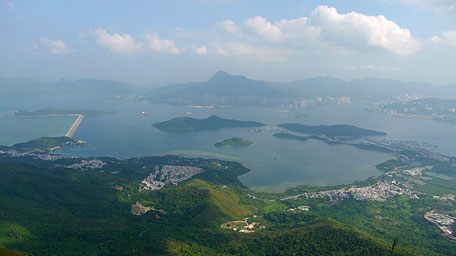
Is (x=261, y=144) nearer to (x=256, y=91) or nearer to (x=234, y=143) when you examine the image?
(x=234, y=143)

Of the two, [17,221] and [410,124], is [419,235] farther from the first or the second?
[410,124]

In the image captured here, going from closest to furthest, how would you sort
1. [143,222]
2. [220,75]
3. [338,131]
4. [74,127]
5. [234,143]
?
[143,222] < [234,143] < [338,131] < [74,127] < [220,75]

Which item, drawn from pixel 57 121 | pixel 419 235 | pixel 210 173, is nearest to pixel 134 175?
pixel 210 173

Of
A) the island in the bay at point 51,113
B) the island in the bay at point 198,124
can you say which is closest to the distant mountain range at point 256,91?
the island in the bay at point 51,113

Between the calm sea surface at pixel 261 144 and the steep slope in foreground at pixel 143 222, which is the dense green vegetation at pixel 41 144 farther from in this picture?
the steep slope in foreground at pixel 143 222

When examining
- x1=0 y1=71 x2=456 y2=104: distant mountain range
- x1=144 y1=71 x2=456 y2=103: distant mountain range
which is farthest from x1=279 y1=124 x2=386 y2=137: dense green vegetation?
x1=144 y1=71 x2=456 y2=103: distant mountain range

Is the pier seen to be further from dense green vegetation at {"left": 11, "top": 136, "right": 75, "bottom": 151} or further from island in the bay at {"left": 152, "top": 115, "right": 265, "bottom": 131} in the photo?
island in the bay at {"left": 152, "top": 115, "right": 265, "bottom": 131}

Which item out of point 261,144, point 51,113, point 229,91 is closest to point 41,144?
point 261,144
